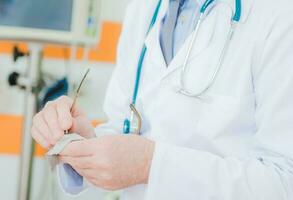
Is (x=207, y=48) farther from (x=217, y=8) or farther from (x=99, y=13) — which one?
(x=99, y=13)

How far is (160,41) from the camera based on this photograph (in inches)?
41.3

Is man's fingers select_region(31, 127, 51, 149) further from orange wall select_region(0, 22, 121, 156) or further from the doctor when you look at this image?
orange wall select_region(0, 22, 121, 156)

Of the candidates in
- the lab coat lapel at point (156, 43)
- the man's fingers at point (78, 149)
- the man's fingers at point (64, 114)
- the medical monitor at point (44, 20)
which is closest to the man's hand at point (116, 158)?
the man's fingers at point (78, 149)

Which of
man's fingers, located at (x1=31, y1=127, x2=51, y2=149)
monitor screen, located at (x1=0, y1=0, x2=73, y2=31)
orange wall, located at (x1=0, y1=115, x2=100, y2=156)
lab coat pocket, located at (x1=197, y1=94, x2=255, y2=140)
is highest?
monitor screen, located at (x1=0, y1=0, x2=73, y2=31)

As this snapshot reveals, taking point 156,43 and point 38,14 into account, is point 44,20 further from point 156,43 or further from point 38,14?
point 156,43

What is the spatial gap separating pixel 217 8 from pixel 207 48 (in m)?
0.09

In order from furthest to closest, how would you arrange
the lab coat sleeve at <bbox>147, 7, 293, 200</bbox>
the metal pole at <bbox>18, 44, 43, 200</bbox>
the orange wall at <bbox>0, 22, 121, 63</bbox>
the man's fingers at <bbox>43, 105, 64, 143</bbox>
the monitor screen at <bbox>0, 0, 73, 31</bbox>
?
the orange wall at <bbox>0, 22, 121, 63</bbox> < the metal pole at <bbox>18, 44, 43, 200</bbox> < the monitor screen at <bbox>0, 0, 73, 31</bbox> < the man's fingers at <bbox>43, 105, 64, 143</bbox> < the lab coat sleeve at <bbox>147, 7, 293, 200</bbox>

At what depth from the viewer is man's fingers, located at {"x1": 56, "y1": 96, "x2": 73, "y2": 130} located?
0.94 metres

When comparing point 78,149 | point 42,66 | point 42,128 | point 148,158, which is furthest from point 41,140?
point 42,66

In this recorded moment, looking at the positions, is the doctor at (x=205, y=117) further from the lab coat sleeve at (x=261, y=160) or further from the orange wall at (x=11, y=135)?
the orange wall at (x=11, y=135)

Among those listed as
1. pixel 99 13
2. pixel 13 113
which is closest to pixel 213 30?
pixel 99 13

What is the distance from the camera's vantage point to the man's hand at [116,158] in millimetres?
812

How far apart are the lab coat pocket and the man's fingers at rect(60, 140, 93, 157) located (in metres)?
0.23

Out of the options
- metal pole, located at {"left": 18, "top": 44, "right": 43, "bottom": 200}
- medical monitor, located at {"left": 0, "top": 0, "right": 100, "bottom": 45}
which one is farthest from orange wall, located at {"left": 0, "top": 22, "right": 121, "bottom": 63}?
medical monitor, located at {"left": 0, "top": 0, "right": 100, "bottom": 45}
